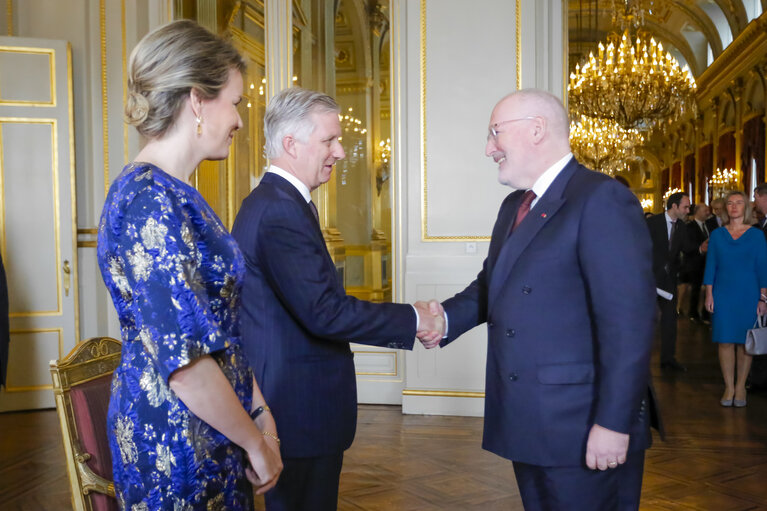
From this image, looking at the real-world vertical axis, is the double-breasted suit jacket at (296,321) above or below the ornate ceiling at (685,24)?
below

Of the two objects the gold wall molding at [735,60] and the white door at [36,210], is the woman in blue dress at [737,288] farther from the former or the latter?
the gold wall molding at [735,60]

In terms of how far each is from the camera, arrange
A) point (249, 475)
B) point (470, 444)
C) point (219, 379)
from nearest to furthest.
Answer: point (219, 379) < point (249, 475) < point (470, 444)

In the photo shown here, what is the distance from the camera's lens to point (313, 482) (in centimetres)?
194

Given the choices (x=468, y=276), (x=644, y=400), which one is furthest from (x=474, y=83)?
(x=644, y=400)

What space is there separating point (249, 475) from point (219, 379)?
270 millimetres

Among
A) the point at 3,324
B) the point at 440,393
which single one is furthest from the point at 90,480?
the point at 440,393

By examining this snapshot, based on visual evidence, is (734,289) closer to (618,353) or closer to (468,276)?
(468,276)

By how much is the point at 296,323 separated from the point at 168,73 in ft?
2.60

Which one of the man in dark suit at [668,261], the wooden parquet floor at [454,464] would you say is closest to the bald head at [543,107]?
the wooden parquet floor at [454,464]

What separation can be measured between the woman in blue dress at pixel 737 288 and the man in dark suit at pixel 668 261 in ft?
2.04

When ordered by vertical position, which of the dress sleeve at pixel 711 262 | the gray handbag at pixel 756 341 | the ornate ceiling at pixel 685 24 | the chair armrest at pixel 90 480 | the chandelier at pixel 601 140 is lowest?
the gray handbag at pixel 756 341

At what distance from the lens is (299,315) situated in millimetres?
1869

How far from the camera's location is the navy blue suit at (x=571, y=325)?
1695mm

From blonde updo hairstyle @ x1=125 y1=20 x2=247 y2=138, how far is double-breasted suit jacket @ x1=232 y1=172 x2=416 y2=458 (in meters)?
0.50
